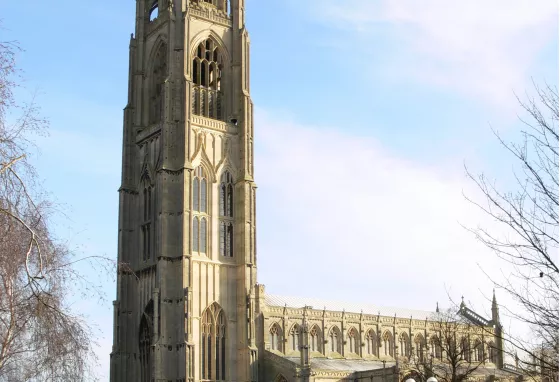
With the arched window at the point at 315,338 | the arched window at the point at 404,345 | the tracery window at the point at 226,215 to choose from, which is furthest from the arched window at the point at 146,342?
the arched window at the point at 404,345

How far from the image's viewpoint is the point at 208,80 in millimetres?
85000

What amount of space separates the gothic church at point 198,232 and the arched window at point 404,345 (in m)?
6.24

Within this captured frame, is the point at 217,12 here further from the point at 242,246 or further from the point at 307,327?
the point at 307,327

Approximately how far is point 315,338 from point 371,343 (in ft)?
23.6

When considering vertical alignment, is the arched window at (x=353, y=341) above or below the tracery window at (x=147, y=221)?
below

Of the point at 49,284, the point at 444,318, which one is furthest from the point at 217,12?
the point at 49,284

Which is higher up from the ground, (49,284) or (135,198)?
(135,198)

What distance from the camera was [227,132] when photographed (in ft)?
273

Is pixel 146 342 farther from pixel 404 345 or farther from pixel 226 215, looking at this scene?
pixel 404 345

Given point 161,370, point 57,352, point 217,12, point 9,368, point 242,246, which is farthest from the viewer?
point 217,12

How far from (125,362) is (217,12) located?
1255 inches

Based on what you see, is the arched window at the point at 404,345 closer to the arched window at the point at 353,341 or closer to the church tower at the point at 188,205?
the arched window at the point at 353,341

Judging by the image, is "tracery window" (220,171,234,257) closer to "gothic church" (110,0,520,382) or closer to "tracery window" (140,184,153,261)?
"gothic church" (110,0,520,382)

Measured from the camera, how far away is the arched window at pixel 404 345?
311 ft
